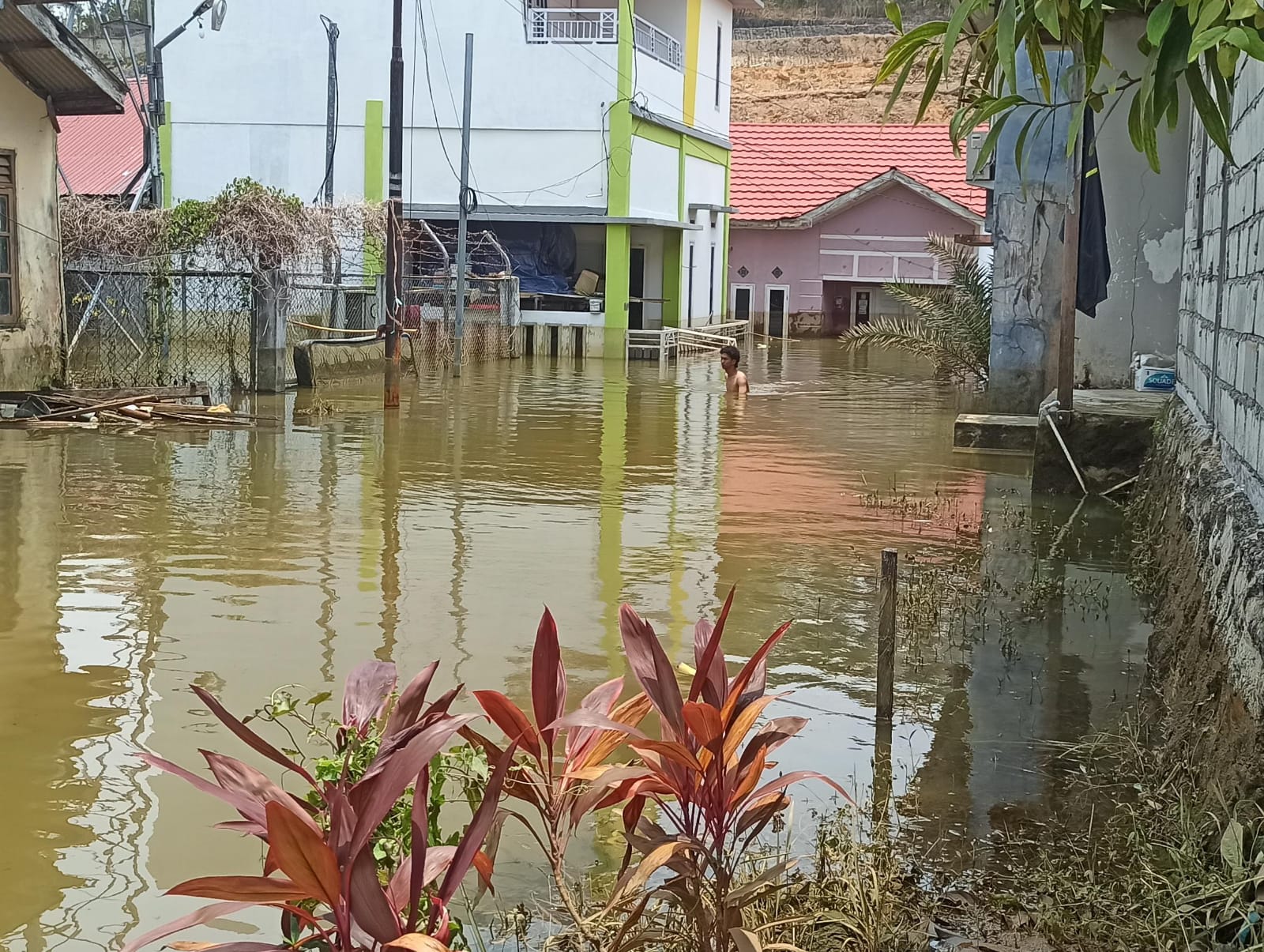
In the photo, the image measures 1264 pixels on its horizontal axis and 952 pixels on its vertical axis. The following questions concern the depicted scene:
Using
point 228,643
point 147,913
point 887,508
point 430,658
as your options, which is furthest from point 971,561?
point 147,913

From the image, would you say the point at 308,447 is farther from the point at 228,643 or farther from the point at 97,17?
the point at 97,17

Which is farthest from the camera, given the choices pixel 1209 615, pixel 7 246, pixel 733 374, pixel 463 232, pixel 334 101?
pixel 334 101

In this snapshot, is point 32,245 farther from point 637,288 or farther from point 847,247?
point 847,247

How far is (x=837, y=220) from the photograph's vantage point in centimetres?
3847

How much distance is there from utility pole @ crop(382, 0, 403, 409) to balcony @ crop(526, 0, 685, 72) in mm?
9903

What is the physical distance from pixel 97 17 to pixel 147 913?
885 inches

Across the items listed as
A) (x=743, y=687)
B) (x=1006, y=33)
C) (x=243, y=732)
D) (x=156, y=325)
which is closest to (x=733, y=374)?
(x=156, y=325)

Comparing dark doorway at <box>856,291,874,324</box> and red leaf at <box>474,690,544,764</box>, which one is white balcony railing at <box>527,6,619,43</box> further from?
red leaf at <box>474,690,544,764</box>

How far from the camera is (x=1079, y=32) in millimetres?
3268

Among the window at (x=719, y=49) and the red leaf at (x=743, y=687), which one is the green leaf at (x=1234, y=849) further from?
the window at (x=719, y=49)

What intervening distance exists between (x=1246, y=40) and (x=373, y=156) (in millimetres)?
28685

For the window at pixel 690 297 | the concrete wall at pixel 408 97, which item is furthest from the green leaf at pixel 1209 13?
the window at pixel 690 297

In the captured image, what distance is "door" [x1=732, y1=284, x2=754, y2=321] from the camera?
132 ft

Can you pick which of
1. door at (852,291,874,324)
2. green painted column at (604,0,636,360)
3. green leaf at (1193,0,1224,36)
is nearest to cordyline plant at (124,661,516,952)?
green leaf at (1193,0,1224,36)
